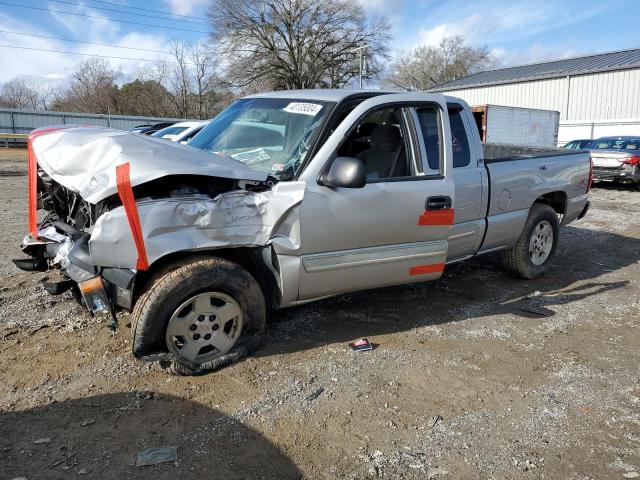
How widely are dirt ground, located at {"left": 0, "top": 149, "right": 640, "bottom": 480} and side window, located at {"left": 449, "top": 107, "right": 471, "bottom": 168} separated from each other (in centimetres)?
140

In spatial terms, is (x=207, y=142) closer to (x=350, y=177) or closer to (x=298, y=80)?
(x=350, y=177)

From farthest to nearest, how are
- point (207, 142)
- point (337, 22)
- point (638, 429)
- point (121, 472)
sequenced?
1. point (337, 22)
2. point (207, 142)
3. point (638, 429)
4. point (121, 472)

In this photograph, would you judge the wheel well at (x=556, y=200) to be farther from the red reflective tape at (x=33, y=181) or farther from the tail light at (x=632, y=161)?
the tail light at (x=632, y=161)

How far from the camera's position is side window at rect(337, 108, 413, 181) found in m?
4.19

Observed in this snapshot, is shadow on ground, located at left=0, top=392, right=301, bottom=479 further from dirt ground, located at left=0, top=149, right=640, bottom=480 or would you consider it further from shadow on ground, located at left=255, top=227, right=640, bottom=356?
shadow on ground, located at left=255, top=227, right=640, bottom=356

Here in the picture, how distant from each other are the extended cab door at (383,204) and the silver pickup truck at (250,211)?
1 centimetres

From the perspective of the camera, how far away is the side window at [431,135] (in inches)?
168

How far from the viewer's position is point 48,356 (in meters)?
3.60

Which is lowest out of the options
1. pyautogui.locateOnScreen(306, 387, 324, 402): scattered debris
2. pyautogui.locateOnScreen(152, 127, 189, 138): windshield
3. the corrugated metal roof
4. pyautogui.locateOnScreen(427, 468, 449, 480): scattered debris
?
pyautogui.locateOnScreen(427, 468, 449, 480): scattered debris

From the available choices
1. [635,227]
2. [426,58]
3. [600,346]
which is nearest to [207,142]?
[600,346]

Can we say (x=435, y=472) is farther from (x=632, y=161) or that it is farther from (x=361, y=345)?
(x=632, y=161)

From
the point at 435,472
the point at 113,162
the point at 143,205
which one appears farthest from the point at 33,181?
the point at 435,472

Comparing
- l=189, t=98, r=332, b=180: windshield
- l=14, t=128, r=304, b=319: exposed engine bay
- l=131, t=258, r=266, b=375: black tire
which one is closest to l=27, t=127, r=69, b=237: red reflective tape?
l=14, t=128, r=304, b=319: exposed engine bay

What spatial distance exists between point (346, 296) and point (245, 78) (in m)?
38.9
